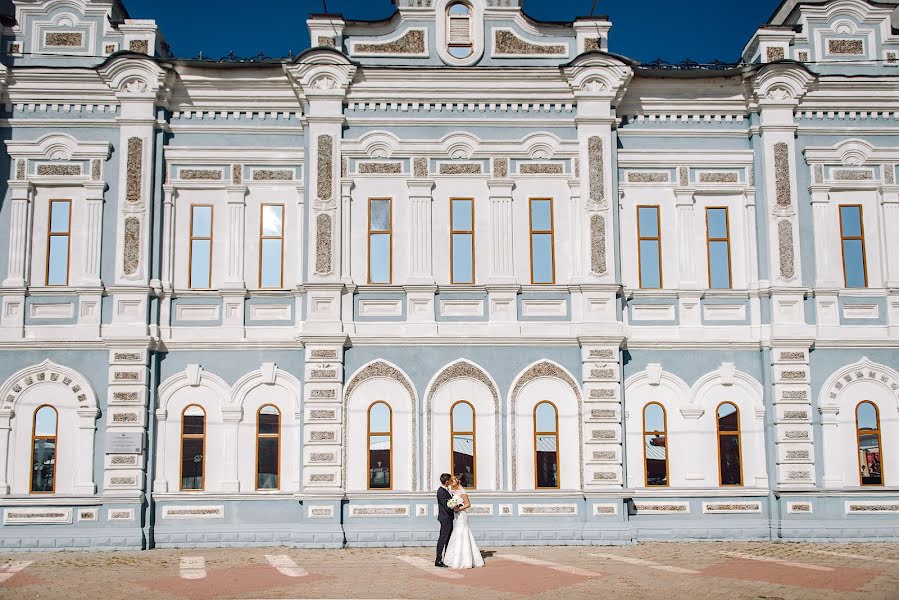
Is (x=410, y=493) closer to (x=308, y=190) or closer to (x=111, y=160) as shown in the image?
(x=308, y=190)

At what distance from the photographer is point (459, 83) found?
21547mm

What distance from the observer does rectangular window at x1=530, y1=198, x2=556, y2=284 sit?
2122cm

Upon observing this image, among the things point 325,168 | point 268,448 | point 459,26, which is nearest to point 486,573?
point 268,448

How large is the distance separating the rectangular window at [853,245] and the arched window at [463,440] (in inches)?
323

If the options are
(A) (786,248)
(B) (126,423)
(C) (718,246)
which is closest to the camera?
(B) (126,423)

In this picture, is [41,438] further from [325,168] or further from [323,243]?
[325,168]

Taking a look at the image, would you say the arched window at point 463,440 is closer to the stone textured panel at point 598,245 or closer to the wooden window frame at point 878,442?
the stone textured panel at point 598,245

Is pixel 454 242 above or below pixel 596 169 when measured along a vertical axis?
below

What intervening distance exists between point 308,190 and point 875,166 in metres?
11.7

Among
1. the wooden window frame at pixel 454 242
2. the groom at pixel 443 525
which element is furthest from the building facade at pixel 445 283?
the groom at pixel 443 525

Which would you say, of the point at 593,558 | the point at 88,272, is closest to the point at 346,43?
the point at 88,272

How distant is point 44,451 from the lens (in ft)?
66.6

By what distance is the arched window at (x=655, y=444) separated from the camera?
818 inches

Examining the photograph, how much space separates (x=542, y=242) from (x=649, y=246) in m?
2.23
